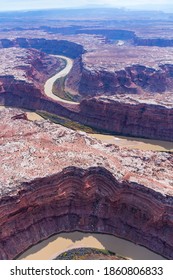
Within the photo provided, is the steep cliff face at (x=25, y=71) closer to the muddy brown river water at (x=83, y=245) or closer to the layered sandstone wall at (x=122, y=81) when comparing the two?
the layered sandstone wall at (x=122, y=81)

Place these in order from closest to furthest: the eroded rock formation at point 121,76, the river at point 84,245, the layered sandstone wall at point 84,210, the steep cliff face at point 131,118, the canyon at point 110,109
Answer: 1. the layered sandstone wall at point 84,210
2. the river at point 84,245
3. the steep cliff face at point 131,118
4. the canyon at point 110,109
5. the eroded rock formation at point 121,76

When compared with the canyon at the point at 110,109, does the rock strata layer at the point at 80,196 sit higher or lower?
lower

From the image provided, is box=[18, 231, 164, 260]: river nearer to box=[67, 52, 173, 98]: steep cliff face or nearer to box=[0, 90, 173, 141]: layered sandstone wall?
box=[0, 90, 173, 141]: layered sandstone wall

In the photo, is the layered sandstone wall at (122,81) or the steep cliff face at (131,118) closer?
the steep cliff face at (131,118)

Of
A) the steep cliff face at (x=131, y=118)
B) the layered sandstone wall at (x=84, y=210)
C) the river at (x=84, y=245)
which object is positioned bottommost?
the river at (x=84, y=245)

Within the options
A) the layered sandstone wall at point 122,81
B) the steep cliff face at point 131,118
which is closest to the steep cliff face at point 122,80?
the layered sandstone wall at point 122,81

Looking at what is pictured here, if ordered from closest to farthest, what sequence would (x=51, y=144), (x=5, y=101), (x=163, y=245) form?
(x=163, y=245), (x=51, y=144), (x=5, y=101)

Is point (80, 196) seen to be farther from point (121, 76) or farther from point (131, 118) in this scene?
point (121, 76)

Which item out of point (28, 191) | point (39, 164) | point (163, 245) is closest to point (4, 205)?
point (28, 191)

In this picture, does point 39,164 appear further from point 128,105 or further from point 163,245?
point 128,105
